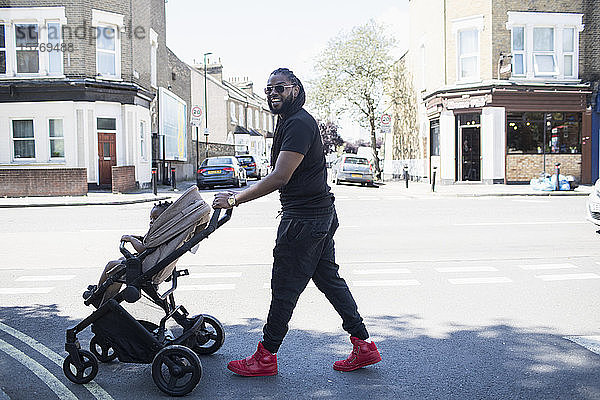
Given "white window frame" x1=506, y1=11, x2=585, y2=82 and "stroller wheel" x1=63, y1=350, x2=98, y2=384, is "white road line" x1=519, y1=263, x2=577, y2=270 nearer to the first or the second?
"stroller wheel" x1=63, y1=350, x2=98, y2=384

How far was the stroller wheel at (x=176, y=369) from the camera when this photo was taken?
3.81 metres

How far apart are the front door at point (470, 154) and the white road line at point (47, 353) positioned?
24502 mm

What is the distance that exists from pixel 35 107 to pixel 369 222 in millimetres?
17095

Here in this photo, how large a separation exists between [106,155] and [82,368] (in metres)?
22.6

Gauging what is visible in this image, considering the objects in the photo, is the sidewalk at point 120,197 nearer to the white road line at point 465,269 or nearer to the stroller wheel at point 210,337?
the white road line at point 465,269

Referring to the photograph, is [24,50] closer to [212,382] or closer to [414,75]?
[414,75]

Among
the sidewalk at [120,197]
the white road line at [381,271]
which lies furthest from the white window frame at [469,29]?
the white road line at [381,271]

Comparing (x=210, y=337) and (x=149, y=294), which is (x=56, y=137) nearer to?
(x=210, y=337)

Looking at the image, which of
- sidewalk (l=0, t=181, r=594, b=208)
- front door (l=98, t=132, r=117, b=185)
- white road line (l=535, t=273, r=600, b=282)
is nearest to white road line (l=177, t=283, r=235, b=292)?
white road line (l=535, t=273, r=600, b=282)

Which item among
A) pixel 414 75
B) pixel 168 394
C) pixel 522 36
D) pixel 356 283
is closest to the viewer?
pixel 168 394

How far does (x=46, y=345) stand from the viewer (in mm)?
4832

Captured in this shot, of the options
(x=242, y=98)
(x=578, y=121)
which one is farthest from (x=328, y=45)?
(x=242, y=98)

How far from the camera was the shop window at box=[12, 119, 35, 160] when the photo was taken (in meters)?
24.7

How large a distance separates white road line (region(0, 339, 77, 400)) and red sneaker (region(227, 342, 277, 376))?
3.49ft
